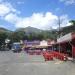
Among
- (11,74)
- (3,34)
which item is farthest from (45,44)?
(11,74)

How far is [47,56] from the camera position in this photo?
49.7 m

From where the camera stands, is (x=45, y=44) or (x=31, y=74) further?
(x=45, y=44)

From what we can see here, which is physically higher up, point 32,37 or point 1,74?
point 32,37

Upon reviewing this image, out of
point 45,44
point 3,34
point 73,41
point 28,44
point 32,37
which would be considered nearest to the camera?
point 73,41

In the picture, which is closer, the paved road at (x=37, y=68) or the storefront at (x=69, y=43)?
the paved road at (x=37, y=68)

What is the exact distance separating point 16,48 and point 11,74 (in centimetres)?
9856

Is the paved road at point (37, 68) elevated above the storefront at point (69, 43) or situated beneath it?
situated beneath

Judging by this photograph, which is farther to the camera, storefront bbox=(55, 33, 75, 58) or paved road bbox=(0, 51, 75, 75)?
storefront bbox=(55, 33, 75, 58)

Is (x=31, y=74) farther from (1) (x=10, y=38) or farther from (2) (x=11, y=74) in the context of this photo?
(1) (x=10, y=38)

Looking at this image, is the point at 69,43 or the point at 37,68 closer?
the point at 37,68

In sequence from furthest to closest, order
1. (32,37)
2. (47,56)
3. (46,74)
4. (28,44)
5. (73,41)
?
(32,37) < (28,44) < (73,41) < (47,56) < (46,74)

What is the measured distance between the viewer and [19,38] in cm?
19975

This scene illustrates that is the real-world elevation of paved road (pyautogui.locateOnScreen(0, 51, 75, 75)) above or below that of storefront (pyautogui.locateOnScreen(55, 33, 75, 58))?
below

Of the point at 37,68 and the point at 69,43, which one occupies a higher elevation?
the point at 69,43
